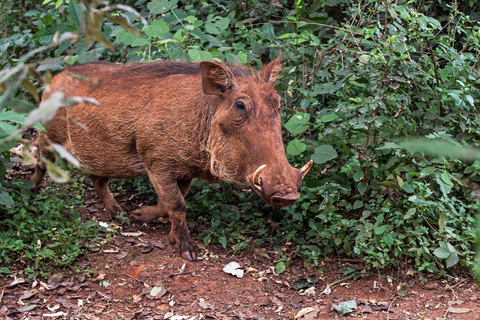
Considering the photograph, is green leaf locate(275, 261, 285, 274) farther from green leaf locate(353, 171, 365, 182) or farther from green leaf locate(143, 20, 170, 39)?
green leaf locate(143, 20, 170, 39)

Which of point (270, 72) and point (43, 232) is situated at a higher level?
point (270, 72)

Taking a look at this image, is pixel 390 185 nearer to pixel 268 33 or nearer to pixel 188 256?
pixel 188 256

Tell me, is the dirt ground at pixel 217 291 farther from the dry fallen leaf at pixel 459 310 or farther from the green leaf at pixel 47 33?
the green leaf at pixel 47 33

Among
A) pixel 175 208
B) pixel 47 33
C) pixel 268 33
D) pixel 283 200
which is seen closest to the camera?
pixel 283 200

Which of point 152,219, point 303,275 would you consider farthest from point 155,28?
point 303,275

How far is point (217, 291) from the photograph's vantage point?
373cm

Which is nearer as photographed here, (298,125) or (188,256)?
(188,256)

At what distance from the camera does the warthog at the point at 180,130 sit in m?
3.55

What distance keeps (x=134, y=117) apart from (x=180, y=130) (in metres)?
0.43

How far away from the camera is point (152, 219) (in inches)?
183

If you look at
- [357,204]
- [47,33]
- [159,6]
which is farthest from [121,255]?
[47,33]

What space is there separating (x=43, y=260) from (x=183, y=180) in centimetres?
132

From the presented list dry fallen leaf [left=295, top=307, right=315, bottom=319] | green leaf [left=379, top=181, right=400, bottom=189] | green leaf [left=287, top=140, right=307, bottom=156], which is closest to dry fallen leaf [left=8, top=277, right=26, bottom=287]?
dry fallen leaf [left=295, top=307, right=315, bottom=319]

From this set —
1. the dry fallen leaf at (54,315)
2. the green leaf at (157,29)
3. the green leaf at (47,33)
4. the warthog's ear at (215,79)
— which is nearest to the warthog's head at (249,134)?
the warthog's ear at (215,79)
